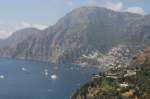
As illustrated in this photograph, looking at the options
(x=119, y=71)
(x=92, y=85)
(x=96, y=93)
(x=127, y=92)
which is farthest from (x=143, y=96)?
(x=119, y=71)

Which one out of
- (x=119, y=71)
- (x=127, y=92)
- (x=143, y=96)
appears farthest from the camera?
(x=119, y=71)

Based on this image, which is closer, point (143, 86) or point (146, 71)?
point (143, 86)

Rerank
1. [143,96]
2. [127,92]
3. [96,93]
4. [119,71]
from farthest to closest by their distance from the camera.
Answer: [119,71] < [96,93] < [127,92] < [143,96]

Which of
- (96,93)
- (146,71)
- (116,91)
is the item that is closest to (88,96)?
(96,93)

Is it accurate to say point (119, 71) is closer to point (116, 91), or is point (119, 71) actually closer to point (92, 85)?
point (92, 85)

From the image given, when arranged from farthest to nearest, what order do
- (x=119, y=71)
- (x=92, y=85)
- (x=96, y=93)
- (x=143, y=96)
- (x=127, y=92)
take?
1. (x=119, y=71)
2. (x=92, y=85)
3. (x=96, y=93)
4. (x=127, y=92)
5. (x=143, y=96)

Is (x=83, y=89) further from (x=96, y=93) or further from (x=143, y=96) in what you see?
(x=143, y=96)

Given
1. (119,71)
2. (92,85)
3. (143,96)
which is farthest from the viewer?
(119,71)

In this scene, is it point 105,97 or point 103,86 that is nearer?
point 105,97

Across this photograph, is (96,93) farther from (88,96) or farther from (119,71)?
(119,71)

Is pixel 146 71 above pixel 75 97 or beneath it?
above
